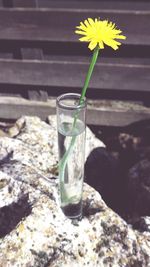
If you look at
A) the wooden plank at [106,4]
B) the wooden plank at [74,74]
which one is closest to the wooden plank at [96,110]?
the wooden plank at [74,74]

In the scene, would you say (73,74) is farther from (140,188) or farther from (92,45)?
(92,45)

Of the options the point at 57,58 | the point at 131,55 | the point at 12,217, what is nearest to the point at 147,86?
the point at 131,55

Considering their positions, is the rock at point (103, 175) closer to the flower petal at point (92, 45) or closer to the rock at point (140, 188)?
the rock at point (140, 188)

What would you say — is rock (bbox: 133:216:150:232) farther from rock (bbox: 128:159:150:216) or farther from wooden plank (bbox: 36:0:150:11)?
wooden plank (bbox: 36:0:150:11)

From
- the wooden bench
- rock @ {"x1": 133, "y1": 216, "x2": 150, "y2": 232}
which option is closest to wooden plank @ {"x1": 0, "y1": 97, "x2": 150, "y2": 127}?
the wooden bench

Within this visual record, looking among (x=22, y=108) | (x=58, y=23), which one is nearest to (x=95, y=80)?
(x=58, y=23)
